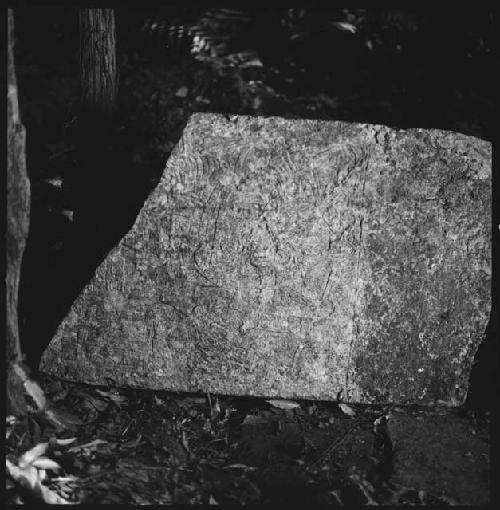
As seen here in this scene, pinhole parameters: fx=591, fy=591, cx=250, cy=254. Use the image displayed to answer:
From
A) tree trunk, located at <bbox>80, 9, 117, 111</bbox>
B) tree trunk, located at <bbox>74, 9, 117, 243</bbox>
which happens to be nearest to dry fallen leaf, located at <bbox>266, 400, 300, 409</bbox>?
tree trunk, located at <bbox>74, 9, 117, 243</bbox>

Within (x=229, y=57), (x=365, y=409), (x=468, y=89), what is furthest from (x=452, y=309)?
(x=229, y=57)

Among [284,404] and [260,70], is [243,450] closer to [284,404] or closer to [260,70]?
[284,404]

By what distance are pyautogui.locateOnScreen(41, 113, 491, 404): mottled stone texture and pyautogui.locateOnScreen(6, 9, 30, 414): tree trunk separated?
0.18 m

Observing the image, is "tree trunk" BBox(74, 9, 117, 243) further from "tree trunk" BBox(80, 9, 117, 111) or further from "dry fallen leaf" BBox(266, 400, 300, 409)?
"dry fallen leaf" BBox(266, 400, 300, 409)

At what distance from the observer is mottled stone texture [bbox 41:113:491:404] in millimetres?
2432

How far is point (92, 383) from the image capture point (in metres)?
2.56

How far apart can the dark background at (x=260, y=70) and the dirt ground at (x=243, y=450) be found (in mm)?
1608

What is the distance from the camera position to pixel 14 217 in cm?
229

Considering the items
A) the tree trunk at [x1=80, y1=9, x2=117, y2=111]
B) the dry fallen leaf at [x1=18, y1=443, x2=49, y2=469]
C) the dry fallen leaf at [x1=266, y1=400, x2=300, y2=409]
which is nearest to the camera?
the dry fallen leaf at [x1=18, y1=443, x2=49, y2=469]

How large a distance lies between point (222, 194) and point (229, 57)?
2.34 metres

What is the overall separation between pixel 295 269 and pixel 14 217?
→ 44.8 inches

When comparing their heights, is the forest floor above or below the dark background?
below

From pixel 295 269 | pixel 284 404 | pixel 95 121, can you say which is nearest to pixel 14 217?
pixel 95 121

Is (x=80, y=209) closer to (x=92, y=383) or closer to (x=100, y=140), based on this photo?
(x=100, y=140)
